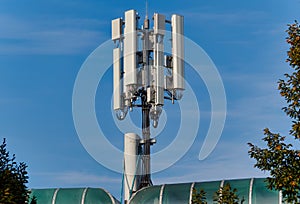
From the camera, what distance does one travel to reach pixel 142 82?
4753 cm

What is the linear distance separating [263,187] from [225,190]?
13787 mm

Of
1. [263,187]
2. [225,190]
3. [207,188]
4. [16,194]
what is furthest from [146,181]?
[16,194]

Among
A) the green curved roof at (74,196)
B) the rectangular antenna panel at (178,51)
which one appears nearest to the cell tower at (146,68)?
the rectangular antenna panel at (178,51)

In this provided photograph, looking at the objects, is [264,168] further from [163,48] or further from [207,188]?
[163,48]

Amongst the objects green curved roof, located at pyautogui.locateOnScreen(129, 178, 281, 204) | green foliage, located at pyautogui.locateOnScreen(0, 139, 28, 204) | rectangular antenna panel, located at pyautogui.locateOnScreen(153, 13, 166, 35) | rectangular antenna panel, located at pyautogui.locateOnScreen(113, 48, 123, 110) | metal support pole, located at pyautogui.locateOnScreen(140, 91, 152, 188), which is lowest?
green foliage, located at pyautogui.locateOnScreen(0, 139, 28, 204)

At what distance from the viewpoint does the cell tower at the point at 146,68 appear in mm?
47219

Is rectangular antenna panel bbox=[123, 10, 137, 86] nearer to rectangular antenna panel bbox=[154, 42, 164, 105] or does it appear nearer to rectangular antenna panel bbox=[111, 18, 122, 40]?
rectangular antenna panel bbox=[111, 18, 122, 40]

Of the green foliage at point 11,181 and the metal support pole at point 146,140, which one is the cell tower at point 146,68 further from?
the green foliage at point 11,181

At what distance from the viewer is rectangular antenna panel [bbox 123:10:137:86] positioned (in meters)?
47.2

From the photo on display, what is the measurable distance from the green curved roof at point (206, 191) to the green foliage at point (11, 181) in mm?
16992

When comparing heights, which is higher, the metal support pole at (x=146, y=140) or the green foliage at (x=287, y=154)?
the metal support pole at (x=146, y=140)

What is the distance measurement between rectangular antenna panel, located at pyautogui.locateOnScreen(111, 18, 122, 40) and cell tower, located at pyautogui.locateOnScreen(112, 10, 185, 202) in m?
0.08

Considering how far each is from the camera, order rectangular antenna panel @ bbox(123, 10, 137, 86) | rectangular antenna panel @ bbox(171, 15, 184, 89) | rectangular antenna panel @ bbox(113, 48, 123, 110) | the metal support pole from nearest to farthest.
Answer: the metal support pole → rectangular antenna panel @ bbox(123, 10, 137, 86) → rectangular antenna panel @ bbox(171, 15, 184, 89) → rectangular antenna panel @ bbox(113, 48, 123, 110)

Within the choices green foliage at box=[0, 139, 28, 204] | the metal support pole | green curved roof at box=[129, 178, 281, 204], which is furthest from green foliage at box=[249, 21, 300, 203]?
the metal support pole
